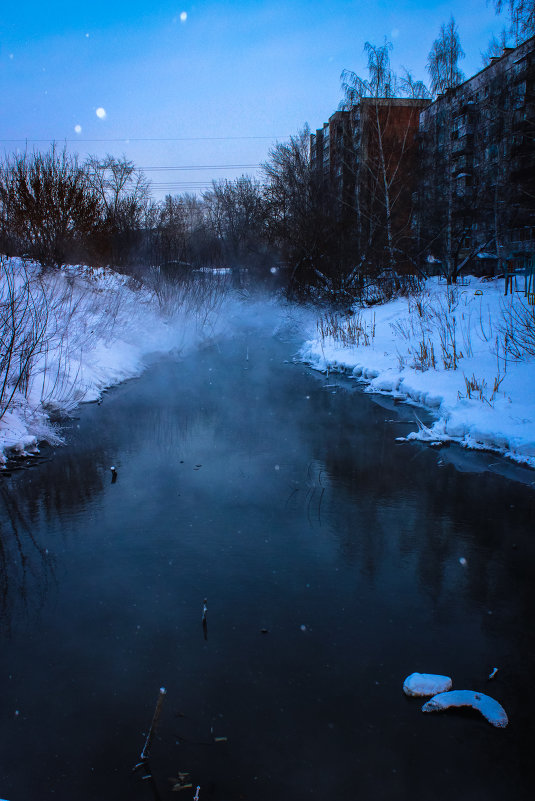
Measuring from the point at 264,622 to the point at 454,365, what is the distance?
7357 mm

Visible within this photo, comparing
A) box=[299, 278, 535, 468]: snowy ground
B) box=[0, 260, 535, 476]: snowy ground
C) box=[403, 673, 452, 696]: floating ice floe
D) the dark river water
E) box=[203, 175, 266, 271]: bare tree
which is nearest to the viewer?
the dark river water

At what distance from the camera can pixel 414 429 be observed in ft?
26.9

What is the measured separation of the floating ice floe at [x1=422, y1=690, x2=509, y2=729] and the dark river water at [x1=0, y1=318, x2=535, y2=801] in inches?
1.8

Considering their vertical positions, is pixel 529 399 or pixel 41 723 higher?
pixel 529 399

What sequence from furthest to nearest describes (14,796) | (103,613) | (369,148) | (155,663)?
(369,148)
(103,613)
(155,663)
(14,796)

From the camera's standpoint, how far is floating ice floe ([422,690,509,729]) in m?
2.76

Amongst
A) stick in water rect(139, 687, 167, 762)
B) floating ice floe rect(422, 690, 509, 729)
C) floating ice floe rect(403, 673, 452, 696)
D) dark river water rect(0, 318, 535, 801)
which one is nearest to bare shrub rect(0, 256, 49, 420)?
dark river water rect(0, 318, 535, 801)

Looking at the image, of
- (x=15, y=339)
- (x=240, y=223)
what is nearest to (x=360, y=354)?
(x=15, y=339)

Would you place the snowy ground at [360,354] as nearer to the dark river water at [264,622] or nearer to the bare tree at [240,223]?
the dark river water at [264,622]

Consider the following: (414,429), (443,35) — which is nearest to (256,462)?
(414,429)

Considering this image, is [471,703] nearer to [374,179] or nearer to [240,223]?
[374,179]

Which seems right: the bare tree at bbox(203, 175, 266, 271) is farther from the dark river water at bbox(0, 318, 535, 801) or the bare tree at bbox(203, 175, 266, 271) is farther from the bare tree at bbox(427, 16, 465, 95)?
the dark river water at bbox(0, 318, 535, 801)

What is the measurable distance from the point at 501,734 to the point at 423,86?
1030 inches

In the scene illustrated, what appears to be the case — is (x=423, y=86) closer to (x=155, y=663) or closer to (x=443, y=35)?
(x=443, y=35)
